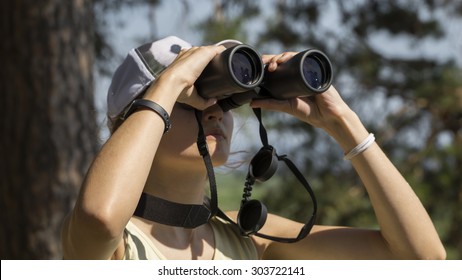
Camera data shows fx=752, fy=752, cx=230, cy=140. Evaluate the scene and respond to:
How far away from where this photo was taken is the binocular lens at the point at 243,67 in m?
1.84

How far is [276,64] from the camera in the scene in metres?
1.97

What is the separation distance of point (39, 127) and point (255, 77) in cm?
191

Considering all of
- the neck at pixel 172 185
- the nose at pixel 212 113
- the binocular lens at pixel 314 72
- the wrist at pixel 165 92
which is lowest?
the neck at pixel 172 185

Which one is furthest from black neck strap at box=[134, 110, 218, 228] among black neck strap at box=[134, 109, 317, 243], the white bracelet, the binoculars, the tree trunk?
the tree trunk

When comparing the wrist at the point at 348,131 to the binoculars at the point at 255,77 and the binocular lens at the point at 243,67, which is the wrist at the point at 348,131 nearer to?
the binoculars at the point at 255,77

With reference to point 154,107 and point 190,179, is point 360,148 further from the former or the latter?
point 154,107

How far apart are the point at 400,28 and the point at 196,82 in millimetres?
4064

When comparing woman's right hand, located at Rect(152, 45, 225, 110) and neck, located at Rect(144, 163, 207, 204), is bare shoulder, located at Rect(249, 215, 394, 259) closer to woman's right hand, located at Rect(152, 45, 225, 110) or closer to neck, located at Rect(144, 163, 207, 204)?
neck, located at Rect(144, 163, 207, 204)

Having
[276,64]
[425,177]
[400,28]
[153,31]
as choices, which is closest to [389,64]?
[400,28]

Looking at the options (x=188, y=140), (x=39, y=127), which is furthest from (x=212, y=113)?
(x=39, y=127)

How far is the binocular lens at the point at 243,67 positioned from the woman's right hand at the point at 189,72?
0.04 meters

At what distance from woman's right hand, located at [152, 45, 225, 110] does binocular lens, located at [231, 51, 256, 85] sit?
4cm

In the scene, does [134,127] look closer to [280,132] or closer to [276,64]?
[276,64]

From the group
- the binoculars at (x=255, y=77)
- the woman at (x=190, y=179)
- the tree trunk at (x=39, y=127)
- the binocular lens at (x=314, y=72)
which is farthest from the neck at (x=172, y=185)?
the tree trunk at (x=39, y=127)
